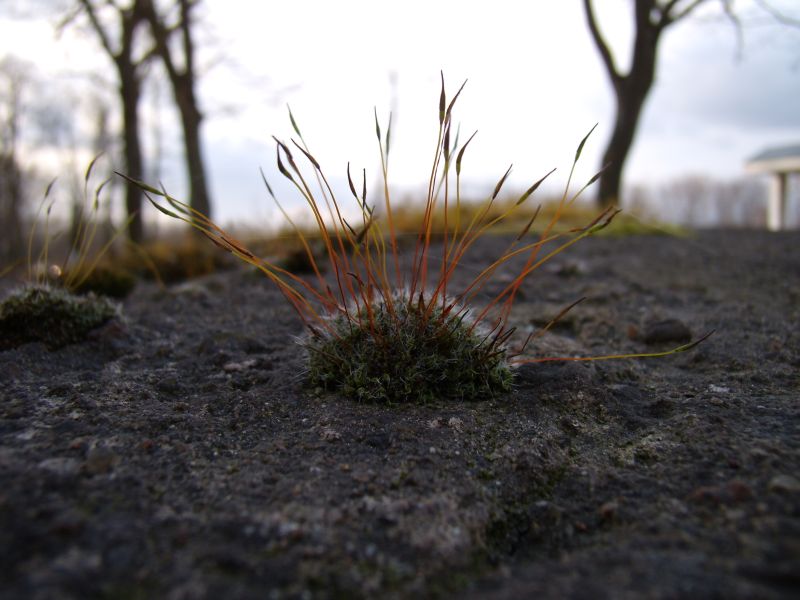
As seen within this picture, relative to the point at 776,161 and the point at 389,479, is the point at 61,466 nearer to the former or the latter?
the point at 389,479

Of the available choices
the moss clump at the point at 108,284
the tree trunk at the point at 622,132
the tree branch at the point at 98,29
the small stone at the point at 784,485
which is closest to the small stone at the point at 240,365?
the moss clump at the point at 108,284

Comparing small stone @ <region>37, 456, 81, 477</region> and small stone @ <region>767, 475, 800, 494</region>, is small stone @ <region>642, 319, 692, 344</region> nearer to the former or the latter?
small stone @ <region>767, 475, 800, 494</region>

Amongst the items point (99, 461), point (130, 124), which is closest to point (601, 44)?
point (130, 124)

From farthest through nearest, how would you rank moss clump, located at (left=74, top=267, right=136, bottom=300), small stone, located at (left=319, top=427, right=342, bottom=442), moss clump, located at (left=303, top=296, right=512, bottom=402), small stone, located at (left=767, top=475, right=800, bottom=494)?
moss clump, located at (left=74, top=267, right=136, bottom=300), moss clump, located at (left=303, top=296, right=512, bottom=402), small stone, located at (left=319, top=427, right=342, bottom=442), small stone, located at (left=767, top=475, right=800, bottom=494)

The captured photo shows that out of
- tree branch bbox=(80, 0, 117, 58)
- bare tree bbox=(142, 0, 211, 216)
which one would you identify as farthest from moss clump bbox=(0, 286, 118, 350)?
tree branch bbox=(80, 0, 117, 58)

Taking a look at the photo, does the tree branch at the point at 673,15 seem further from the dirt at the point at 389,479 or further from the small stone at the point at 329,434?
the small stone at the point at 329,434

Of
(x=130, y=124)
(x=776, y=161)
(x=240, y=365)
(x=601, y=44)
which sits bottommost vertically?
(x=240, y=365)
